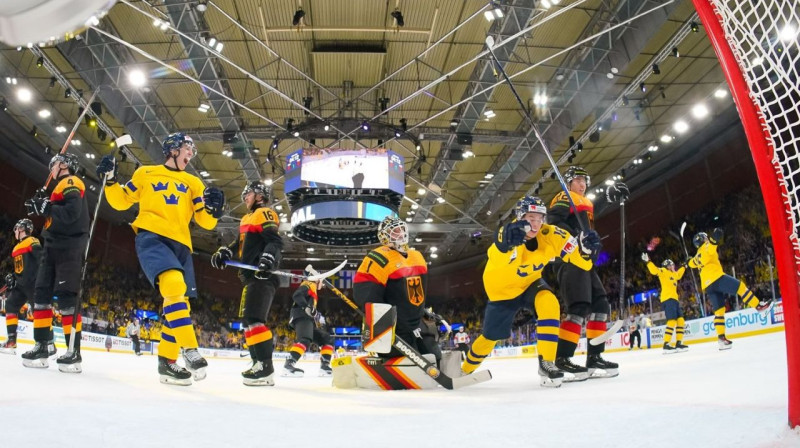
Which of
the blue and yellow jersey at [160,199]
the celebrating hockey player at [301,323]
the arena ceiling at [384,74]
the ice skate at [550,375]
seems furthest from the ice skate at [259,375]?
the arena ceiling at [384,74]

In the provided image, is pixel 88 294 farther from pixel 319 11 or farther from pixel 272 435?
pixel 272 435

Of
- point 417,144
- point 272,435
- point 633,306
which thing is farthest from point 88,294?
point 272,435

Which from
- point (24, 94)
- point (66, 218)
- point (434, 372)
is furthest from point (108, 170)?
point (24, 94)

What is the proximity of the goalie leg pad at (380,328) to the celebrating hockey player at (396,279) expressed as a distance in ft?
0.98

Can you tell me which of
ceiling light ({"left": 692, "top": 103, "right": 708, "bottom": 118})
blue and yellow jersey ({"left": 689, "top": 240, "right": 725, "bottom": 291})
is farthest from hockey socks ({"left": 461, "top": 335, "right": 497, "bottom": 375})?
ceiling light ({"left": 692, "top": 103, "right": 708, "bottom": 118})

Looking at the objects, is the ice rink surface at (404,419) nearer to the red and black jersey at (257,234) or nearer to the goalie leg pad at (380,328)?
the goalie leg pad at (380,328)

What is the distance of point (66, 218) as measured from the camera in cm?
403

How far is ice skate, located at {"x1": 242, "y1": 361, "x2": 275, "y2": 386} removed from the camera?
362 centimetres

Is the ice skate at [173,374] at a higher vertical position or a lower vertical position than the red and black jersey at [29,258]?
lower

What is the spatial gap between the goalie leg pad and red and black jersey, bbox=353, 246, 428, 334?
0.27 meters

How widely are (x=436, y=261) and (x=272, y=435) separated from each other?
2972 centimetres

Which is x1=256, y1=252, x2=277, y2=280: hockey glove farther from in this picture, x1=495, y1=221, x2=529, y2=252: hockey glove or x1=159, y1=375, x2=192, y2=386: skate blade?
x1=495, y1=221, x2=529, y2=252: hockey glove

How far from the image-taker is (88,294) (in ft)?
59.9

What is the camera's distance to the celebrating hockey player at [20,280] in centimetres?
554
